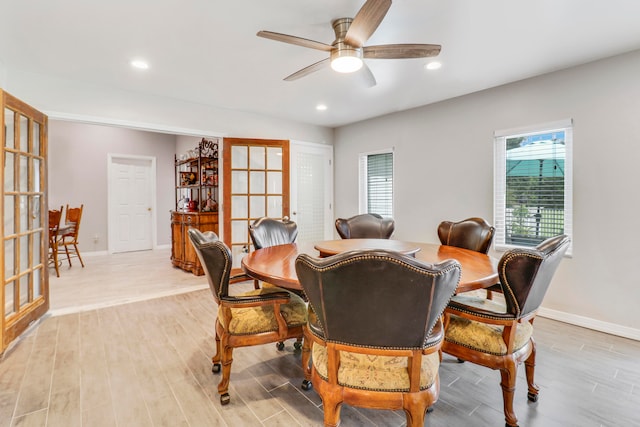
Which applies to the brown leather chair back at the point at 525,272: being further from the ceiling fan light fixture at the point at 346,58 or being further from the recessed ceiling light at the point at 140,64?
the recessed ceiling light at the point at 140,64

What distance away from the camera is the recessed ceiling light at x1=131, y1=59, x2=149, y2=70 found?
2.81m

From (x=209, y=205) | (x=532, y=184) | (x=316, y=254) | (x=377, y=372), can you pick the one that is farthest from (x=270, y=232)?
(x=532, y=184)

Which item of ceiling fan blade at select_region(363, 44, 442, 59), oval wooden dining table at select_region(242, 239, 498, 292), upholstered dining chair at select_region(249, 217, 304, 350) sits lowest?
oval wooden dining table at select_region(242, 239, 498, 292)

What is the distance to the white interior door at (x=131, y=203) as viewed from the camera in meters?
6.65

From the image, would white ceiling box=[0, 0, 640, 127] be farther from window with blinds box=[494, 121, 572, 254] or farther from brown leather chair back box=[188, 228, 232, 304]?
brown leather chair back box=[188, 228, 232, 304]

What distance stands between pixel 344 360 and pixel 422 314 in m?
0.40

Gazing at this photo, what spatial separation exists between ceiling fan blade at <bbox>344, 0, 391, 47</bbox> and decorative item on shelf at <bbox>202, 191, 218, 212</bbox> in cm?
378

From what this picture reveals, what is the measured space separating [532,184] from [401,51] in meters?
2.24

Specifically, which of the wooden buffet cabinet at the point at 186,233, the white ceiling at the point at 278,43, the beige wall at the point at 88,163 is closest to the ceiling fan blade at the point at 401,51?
the white ceiling at the point at 278,43

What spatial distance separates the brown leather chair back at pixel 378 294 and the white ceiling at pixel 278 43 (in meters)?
1.75

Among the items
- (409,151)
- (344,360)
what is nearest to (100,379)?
(344,360)

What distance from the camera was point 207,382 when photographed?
2010 mm

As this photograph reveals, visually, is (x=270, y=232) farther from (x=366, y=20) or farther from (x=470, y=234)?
(x=366, y=20)

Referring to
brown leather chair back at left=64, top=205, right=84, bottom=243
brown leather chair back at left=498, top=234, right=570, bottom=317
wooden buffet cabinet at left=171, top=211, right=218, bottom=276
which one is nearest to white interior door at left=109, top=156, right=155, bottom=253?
brown leather chair back at left=64, top=205, right=84, bottom=243
